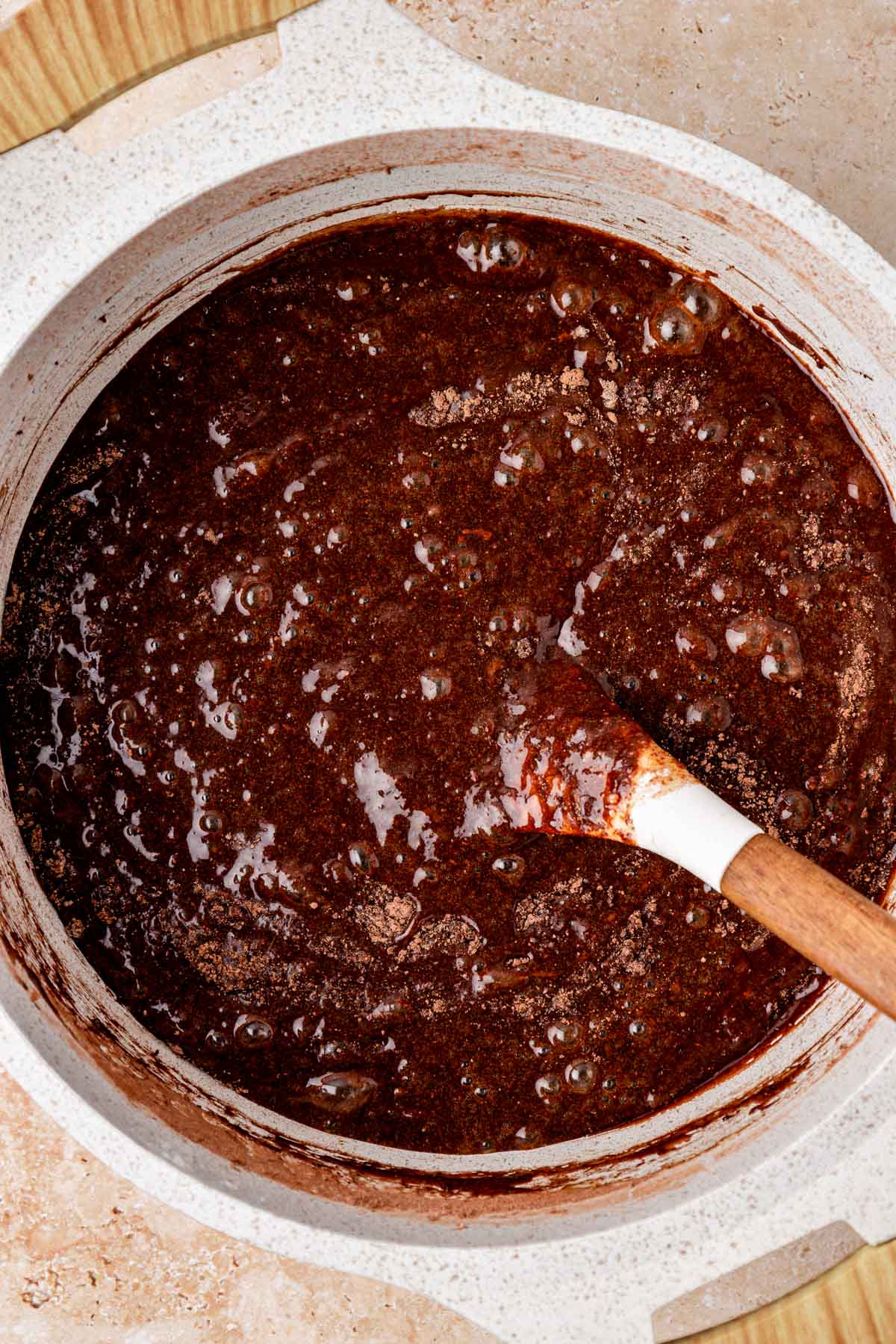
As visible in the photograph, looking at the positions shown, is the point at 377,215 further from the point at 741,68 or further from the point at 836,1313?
the point at 836,1313

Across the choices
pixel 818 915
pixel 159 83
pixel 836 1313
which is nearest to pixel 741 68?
pixel 159 83

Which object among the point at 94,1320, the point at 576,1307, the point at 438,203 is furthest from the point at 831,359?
the point at 94,1320

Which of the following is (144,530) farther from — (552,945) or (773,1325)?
(773,1325)

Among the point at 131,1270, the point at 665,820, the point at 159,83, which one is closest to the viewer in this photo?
the point at 665,820

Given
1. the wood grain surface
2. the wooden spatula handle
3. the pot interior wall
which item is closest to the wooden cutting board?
the wood grain surface

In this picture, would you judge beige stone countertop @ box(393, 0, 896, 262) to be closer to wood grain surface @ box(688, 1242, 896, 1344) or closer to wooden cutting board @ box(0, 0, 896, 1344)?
wooden cutting board @ box(0, 0, 896, 1344)
